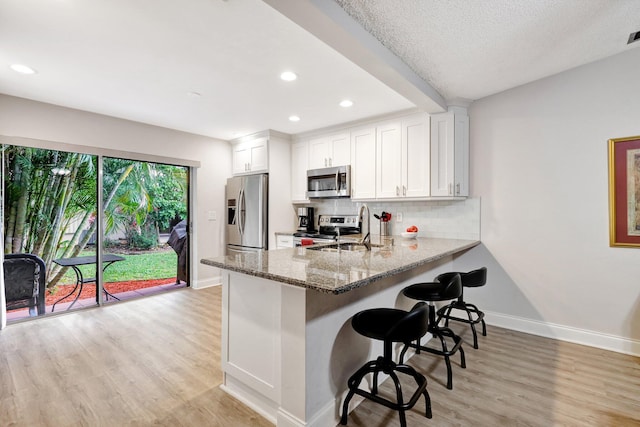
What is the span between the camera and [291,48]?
2.29 m

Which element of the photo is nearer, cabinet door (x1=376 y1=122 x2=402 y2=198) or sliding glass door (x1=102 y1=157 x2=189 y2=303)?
cabinet door (x1=376 y1=122 x2=402 y2=198)

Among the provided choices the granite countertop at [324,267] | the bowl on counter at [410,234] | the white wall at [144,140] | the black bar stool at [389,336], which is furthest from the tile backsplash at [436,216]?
the white wall at [144,140]

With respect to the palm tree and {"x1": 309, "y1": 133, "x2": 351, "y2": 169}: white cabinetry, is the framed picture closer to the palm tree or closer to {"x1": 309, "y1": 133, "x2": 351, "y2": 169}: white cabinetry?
{"x1": 309, "y1": 133, "x2": 351, "y2": 169}: white cabinetry

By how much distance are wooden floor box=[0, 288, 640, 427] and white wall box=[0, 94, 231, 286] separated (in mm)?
2042

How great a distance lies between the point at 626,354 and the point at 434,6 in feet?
10.6

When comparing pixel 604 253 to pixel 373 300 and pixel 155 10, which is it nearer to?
Result: pixel 373 300

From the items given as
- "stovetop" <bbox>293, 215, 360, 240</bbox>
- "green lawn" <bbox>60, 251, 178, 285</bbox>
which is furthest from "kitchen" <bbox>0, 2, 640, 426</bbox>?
"green lawn" <bbox>60, 251, 178, 285</bbox>

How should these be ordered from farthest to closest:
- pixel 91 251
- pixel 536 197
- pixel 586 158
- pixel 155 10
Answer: pixel 91 251, pixel 536 197, pixel 586 158, pixel 155 10

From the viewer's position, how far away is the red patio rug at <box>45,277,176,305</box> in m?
3.69

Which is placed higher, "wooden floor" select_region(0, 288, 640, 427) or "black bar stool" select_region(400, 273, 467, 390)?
"black bar stool" select_region(400, 273, 467, 390)

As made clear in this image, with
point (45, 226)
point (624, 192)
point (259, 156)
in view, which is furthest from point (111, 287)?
point (624, 192)

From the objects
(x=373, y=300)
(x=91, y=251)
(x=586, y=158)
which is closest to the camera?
(x=373, y=300)

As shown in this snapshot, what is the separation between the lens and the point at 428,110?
3326 millimetres

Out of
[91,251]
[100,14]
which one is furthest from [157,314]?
[100,14]
